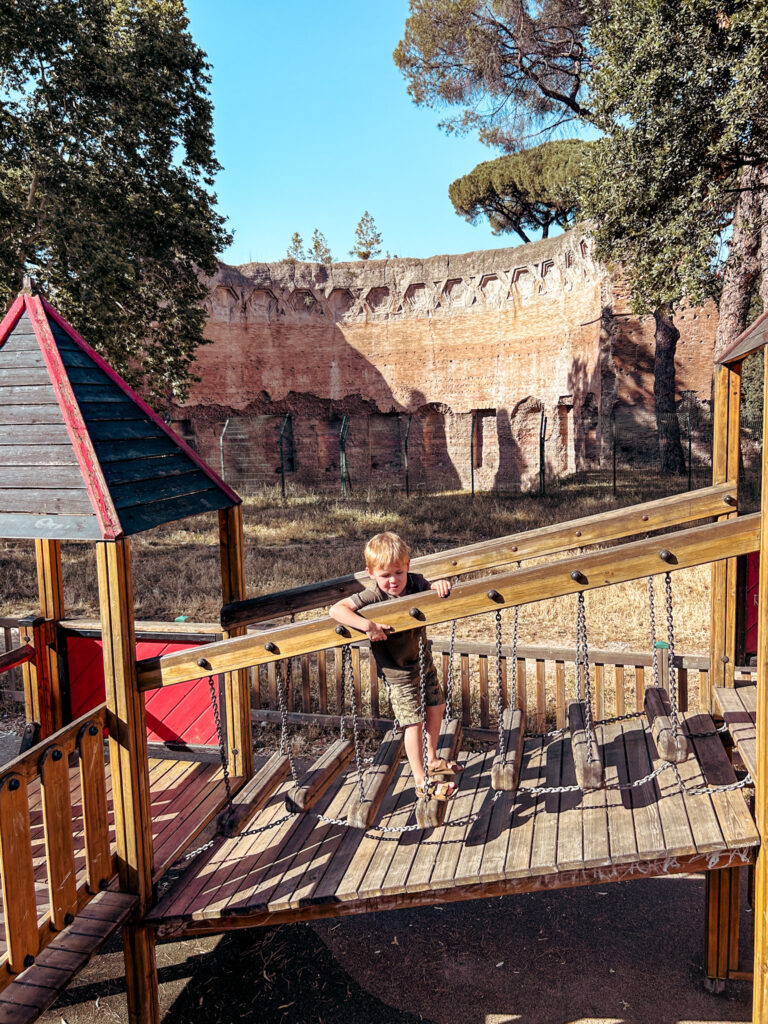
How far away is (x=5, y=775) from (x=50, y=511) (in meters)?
1.07

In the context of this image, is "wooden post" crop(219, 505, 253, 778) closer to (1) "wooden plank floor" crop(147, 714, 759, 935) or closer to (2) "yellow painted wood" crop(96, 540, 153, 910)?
(1) "wooden plank floor" crop(147, 714, 759, 935)

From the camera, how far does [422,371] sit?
26.5m

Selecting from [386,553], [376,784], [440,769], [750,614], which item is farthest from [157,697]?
[750,614]

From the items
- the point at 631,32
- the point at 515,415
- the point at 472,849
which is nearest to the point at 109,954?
the point at 472,849

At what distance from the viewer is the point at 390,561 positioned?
3.23 metres

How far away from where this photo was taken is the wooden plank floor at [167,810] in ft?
11.0

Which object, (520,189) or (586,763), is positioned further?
(520,189)

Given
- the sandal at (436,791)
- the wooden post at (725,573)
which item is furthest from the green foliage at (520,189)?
the sandal at (436,791)

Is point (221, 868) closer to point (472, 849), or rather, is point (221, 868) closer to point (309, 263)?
point (472, 849)

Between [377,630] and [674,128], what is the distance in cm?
1044

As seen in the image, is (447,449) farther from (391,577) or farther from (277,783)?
(391,577)

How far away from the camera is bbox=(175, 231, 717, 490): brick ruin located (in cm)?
2395

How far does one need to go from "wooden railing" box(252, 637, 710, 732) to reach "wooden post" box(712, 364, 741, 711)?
0.97m

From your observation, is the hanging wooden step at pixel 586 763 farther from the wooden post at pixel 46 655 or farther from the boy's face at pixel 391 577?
the wooden post at pixel 46 655
